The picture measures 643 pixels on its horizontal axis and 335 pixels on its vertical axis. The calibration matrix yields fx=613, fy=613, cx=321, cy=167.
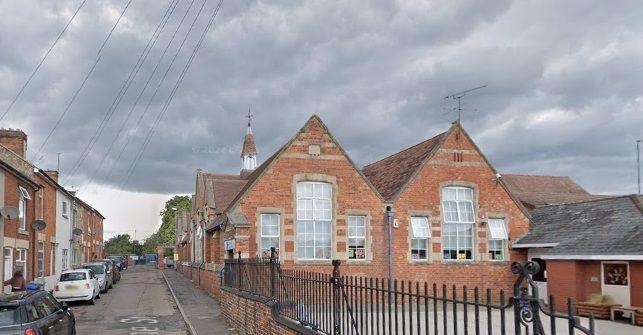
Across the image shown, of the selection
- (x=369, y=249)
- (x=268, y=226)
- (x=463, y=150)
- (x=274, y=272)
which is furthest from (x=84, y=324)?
(x=463, y=150)

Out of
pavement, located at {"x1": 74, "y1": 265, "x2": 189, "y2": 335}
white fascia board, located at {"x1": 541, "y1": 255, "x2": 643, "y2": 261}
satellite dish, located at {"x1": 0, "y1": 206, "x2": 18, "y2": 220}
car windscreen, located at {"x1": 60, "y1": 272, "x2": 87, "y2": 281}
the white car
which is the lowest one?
pavement, located at {"x1": 74, "y1": 265, "x2": 189, "y2": 335}

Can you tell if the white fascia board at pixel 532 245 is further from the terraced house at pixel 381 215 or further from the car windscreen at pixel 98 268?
the car windscreen at pixel 98 268

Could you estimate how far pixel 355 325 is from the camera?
7.86 meters

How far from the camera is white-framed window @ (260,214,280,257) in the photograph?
24.0 metres

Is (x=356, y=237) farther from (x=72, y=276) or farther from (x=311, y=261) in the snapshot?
(x=72, y=276)

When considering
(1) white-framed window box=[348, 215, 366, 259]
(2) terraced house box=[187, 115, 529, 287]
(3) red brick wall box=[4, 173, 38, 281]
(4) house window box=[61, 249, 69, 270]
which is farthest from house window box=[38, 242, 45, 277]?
(1) white-framed window box=[348, 215, 366, 259]

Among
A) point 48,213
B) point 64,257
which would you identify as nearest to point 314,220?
point 48,213

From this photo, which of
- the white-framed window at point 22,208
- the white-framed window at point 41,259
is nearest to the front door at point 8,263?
the white-framed window at point 22,208

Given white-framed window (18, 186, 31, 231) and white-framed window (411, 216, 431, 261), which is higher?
white-framed window (18, 186, 31, 231)

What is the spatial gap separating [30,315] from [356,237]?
52.8 ft

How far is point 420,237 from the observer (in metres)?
25.4

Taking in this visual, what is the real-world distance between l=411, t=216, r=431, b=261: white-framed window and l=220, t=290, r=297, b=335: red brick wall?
9571 mm

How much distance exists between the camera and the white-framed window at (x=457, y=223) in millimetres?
26000

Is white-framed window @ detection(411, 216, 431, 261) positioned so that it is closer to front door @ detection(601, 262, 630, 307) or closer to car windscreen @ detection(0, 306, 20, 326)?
front door @ detection(601, 262, 630, 307)
